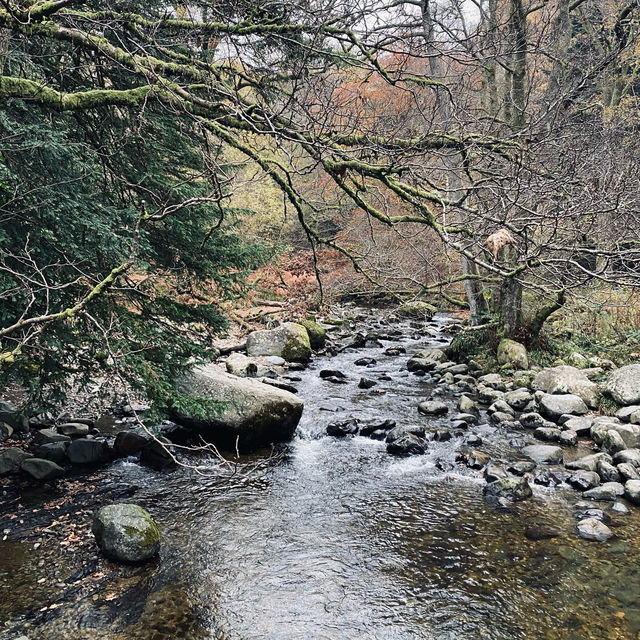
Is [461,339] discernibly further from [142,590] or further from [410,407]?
[142,590]

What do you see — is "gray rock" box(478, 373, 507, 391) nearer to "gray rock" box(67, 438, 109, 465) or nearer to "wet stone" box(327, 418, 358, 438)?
"wet stone" box(327, 418, 358, 438)

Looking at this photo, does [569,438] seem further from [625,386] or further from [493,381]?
[493,381]

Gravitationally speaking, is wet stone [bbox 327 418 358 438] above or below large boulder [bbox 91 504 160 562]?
below

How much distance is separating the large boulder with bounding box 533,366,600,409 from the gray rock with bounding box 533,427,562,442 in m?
1.33

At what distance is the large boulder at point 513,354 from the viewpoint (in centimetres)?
1010

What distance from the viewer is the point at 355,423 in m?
7.69

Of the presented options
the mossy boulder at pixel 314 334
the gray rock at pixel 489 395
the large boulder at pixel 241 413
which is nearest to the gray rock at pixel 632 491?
the gray rock at pixel 489 395

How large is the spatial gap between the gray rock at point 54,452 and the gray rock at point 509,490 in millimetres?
4943

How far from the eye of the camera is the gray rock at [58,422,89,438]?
6.88m

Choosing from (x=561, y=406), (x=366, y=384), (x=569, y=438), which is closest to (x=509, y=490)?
(x=569, y=438)

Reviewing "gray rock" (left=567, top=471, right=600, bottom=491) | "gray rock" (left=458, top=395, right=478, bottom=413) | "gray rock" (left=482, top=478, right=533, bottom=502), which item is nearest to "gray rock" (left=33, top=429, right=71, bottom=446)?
"gray rock" (left=482, top=478, right=533, bottom=502)

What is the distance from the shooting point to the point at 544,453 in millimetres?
6516

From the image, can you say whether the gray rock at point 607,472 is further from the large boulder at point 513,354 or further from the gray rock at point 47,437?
the gray rock at point 47,437

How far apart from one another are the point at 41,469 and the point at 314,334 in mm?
8529
